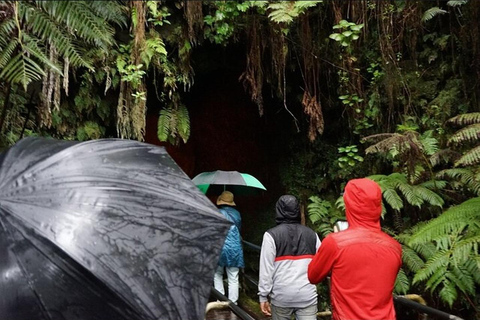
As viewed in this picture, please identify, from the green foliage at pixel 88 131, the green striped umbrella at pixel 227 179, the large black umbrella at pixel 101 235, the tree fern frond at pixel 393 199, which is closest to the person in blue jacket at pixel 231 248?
the green striped umbrella at pixel 227 179

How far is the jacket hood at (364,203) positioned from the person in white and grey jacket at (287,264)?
1.02m

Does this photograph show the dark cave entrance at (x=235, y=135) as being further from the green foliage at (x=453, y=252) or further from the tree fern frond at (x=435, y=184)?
the green foliage at (x=453, y=252)

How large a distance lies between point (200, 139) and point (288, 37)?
4.95 m

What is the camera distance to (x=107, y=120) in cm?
677

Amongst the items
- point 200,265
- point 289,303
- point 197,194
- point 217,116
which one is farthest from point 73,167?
point 217,116

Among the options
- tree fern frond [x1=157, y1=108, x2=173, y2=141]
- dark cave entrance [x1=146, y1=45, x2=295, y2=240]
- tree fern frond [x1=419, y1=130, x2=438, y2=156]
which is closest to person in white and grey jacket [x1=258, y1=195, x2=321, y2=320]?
tree fern frond [x1=419, y1=130, x2=438, y2=156]

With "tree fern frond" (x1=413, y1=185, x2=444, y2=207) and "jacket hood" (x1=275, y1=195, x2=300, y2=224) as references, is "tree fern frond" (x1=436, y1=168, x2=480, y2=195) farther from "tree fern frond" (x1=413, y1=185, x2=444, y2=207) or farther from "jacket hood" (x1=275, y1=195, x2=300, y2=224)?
"jacket hood" (x1=275, y1=195, x2=300, y2=224)

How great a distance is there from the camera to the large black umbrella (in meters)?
1.95

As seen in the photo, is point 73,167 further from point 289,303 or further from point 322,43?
point 322,43

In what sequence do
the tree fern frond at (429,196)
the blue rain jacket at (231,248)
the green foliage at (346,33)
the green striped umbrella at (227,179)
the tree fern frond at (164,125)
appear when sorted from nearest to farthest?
the tree fern frond at (429,196), the green foliage at (346,33), the blue rain jacket at (231,248), the green striped umbrella at (227,179), the tree fern frond at (164,125)

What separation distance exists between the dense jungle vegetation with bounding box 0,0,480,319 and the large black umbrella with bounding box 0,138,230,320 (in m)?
2.62

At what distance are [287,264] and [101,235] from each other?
205 cm

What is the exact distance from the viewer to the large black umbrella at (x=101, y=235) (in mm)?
1951

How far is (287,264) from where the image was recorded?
12.3 feet
